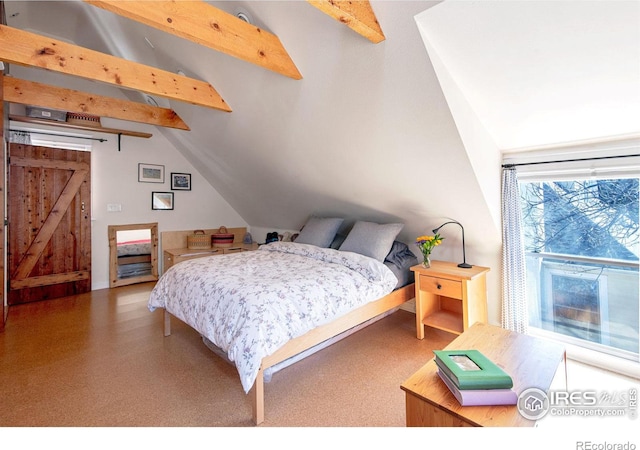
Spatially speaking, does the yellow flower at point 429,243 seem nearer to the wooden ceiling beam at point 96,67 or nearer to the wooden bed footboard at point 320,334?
the wooden bed footboard at point 320,334

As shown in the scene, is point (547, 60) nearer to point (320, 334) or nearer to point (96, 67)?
point (320, 334)

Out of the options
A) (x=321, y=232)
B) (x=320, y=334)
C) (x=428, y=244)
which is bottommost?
(x=320, y=334)

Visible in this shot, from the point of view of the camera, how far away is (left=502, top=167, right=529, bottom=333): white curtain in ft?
7.98

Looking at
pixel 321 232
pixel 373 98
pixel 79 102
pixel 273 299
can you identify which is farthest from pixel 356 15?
pixel 79 102

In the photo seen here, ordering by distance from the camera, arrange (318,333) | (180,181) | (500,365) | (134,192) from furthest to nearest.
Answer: (180,181)
(134,192)
(318,333)
(500,365)

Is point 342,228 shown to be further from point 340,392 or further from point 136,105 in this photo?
point 136,105

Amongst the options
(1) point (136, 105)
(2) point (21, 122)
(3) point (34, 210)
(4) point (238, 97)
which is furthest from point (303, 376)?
(2) point (21, 122)

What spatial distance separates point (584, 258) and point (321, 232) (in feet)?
7.75

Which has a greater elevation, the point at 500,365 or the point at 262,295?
the point at 262,295

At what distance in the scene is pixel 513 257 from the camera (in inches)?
97.8

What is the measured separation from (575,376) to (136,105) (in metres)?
4.87

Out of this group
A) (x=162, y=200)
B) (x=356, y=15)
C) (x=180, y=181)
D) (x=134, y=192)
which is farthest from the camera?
(x=180, y=181)

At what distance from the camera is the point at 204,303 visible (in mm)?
2039

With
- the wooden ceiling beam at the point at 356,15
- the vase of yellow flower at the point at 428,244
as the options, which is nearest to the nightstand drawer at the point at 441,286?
the vase of yellow flower at the point at 428,244
